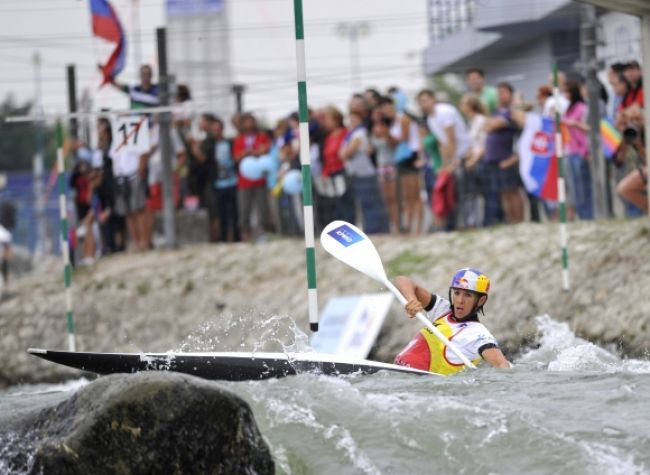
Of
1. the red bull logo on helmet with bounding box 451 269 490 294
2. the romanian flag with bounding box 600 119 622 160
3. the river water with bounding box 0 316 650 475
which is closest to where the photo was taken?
the river water with bounding box 0 316 650 475

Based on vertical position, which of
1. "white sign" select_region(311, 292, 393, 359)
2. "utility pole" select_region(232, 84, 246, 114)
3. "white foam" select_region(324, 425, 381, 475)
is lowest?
"white sign" select_region(311, 292, 393, 359)

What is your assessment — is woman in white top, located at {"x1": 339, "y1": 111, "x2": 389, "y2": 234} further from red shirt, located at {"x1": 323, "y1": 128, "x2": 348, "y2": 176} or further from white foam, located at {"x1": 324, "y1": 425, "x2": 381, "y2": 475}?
white foam, located at {"x1": 324, "y1": 425, "x2": 381, "y2": 475}

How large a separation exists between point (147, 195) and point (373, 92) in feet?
12.2

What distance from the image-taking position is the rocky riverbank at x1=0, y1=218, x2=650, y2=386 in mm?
14883

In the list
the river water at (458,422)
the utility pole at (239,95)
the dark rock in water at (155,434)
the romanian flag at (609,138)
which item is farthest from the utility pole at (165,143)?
the dark rock in water at (155,434)

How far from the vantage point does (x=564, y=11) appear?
18.1 m

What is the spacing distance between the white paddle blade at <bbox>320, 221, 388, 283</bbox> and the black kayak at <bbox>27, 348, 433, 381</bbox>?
1018 mm

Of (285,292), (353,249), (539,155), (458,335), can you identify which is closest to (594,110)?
(539,155)

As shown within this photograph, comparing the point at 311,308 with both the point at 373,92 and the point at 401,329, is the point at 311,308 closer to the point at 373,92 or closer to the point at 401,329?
the point at 401,329

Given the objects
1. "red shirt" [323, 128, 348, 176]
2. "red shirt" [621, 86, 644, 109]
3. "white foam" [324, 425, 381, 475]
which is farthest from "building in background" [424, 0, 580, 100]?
"white foam" [324, 425, 381, 475]

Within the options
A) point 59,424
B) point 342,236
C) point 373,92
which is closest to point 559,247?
point 373,92

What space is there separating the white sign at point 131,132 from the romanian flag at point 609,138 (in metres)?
4.71

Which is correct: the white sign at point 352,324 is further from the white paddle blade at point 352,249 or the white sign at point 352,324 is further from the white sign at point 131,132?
the white paddle blade at point 352,249

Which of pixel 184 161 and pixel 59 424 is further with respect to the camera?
pixel 184 161
